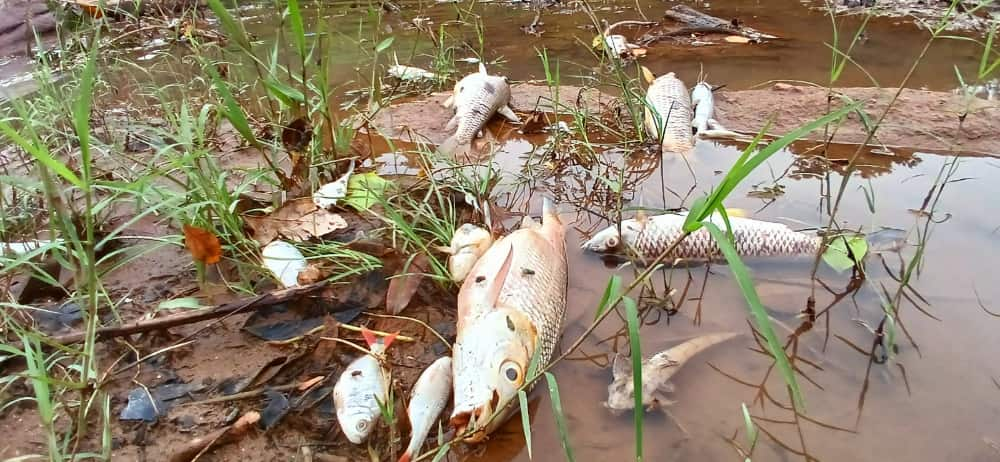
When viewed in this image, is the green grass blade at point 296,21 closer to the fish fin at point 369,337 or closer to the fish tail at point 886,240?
the fish fin at point 369,337

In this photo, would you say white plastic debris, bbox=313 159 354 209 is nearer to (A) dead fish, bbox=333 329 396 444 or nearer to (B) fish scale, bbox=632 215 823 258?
(A) dead fish, bbox=333 329 396 444

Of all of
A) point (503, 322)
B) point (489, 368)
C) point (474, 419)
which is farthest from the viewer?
point (503, 322)

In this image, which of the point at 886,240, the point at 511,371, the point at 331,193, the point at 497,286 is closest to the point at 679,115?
the point at 886,240

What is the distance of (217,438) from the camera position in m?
2.01

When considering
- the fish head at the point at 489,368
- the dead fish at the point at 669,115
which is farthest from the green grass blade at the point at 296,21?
the dead fish at the point at 669,115

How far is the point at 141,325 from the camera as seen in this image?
7.68ft

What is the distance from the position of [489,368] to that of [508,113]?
129 inches

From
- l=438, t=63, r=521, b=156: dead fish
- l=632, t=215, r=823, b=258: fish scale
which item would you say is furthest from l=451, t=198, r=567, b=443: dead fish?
l=438, t=63, r=521, b=156: dead fish

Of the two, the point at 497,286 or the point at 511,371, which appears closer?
the point at 511,371

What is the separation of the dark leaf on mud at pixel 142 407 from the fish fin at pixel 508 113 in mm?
3423

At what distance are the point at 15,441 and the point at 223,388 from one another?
0.64 metres

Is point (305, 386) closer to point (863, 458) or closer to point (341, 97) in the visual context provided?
point (863, 458)

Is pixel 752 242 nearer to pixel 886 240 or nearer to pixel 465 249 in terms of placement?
pixel 886 240

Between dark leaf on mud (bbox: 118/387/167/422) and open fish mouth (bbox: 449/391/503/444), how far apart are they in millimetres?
1055
